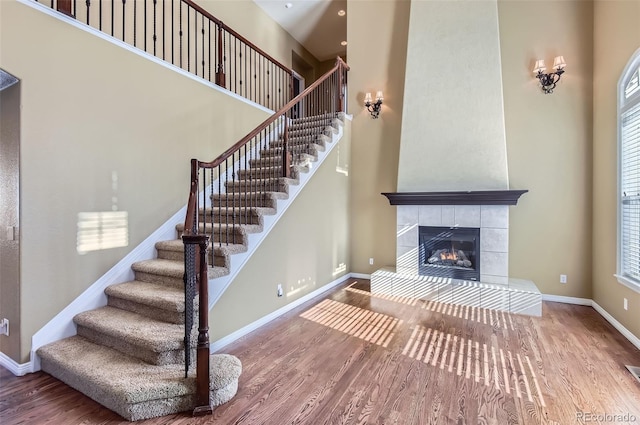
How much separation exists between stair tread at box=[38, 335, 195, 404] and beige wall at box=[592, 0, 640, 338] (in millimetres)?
4103

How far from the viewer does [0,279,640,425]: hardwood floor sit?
1988mm

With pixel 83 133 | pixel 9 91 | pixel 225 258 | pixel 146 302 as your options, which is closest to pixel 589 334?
pixel 225 258

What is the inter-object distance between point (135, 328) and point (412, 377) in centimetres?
223

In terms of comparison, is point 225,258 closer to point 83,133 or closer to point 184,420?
point 184,420

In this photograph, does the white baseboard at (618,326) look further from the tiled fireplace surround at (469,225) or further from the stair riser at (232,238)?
the stair riser at (232,238)

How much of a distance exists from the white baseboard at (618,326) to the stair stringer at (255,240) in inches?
147

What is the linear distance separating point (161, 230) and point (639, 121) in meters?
5.10

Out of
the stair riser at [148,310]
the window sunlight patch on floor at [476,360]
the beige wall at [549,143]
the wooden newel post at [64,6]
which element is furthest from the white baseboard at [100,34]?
the beige wall at [549,143]

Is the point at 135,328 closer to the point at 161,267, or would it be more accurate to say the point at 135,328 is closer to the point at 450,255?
the point at 161,267

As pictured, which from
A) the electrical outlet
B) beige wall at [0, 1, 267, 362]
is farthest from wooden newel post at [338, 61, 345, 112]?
the electrical outlet

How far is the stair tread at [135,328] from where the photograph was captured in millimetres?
2260

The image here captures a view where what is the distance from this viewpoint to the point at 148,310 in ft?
8.79

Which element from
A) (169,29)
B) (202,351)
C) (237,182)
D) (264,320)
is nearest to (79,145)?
(237,182)

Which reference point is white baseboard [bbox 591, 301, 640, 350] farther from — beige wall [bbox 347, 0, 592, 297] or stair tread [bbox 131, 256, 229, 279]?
stair tread [bbox 131, 256, 229, 279]
